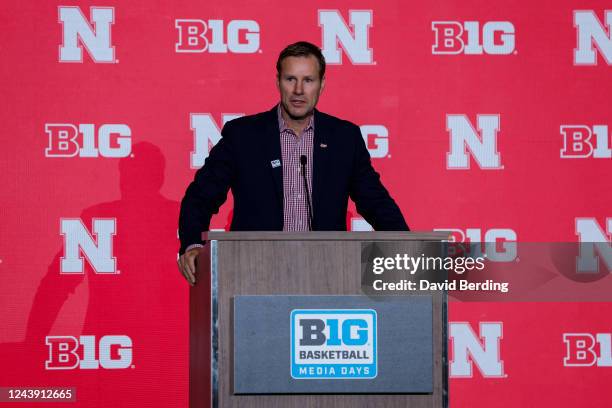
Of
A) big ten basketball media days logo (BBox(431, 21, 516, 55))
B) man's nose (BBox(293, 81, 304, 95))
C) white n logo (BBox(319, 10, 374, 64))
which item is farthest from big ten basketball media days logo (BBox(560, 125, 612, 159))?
man's nose (BBox(293, 81, 304, 95))

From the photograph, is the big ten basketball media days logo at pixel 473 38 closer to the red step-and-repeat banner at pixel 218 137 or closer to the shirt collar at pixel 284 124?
the red step-and-repeat banner at pixel 218 137

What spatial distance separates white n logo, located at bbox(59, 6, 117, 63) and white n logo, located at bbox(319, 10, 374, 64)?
0.96 metres

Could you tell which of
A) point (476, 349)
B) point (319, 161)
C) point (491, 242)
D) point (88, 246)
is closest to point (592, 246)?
point (491, 242)

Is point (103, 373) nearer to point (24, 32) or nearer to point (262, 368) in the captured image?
point (24, 32)

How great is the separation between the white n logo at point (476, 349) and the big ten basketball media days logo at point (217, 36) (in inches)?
63.0

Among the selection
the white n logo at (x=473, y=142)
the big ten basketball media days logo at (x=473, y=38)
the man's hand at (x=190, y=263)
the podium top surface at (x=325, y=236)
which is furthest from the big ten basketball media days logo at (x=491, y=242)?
the podium top surface at (x=325, y=236)

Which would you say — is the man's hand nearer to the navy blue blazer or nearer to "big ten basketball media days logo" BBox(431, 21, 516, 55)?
the navy blue blazer

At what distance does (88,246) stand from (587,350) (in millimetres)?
2318

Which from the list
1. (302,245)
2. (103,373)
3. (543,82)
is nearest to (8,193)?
(103,373)

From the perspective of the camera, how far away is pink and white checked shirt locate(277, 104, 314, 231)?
2.84m

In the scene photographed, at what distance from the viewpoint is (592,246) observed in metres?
4.02

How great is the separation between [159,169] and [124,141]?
20 cm

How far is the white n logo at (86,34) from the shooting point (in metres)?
3.88

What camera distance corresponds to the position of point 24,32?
3.85 meters
